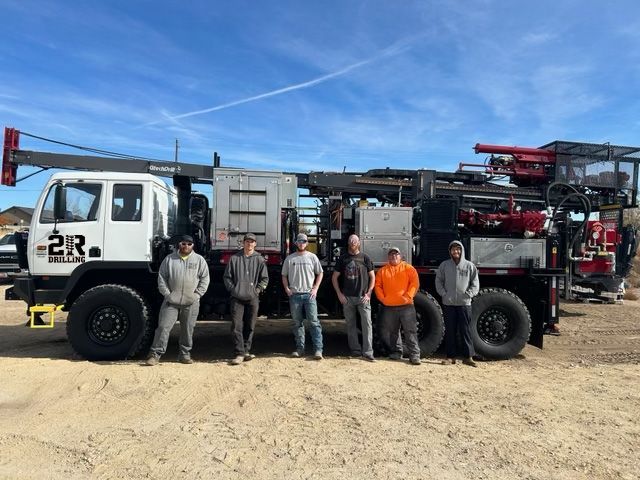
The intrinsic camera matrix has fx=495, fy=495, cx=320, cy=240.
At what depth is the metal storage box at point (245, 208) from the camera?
7848mm

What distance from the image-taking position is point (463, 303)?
727 centimetres

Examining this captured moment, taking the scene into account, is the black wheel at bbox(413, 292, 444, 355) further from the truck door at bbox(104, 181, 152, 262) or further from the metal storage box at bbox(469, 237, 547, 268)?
the truck door at bbox(104, 181, 152, 262)

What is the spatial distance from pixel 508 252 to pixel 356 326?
275cm

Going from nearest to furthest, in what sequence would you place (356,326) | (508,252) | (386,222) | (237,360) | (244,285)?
(237,360), (244,285), (356,326), (386,222), (508,252)

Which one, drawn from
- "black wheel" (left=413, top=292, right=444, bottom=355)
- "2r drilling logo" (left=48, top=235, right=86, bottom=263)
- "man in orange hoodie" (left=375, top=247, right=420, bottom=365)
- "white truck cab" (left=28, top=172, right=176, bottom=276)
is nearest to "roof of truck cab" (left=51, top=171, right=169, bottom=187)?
"white truck cab" (left=28, top=172, right=176, bottom=276)

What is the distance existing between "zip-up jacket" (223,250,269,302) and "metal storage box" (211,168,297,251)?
2.31 ft

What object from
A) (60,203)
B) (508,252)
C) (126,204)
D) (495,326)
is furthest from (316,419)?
(60,203)

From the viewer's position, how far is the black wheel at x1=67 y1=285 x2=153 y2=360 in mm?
7125

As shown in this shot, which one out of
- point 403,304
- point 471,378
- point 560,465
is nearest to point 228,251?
point 403,304

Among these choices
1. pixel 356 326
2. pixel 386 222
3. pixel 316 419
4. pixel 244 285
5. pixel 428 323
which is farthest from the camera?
pixel 386 222

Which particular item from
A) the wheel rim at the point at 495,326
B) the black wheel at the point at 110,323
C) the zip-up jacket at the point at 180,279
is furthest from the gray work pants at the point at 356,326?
the black wheel at the point at 110,323

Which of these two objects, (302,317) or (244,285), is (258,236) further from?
(302,317)

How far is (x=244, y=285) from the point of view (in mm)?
7117

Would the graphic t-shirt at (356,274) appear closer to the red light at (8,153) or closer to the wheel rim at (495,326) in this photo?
the wheel rim at (495,326)
